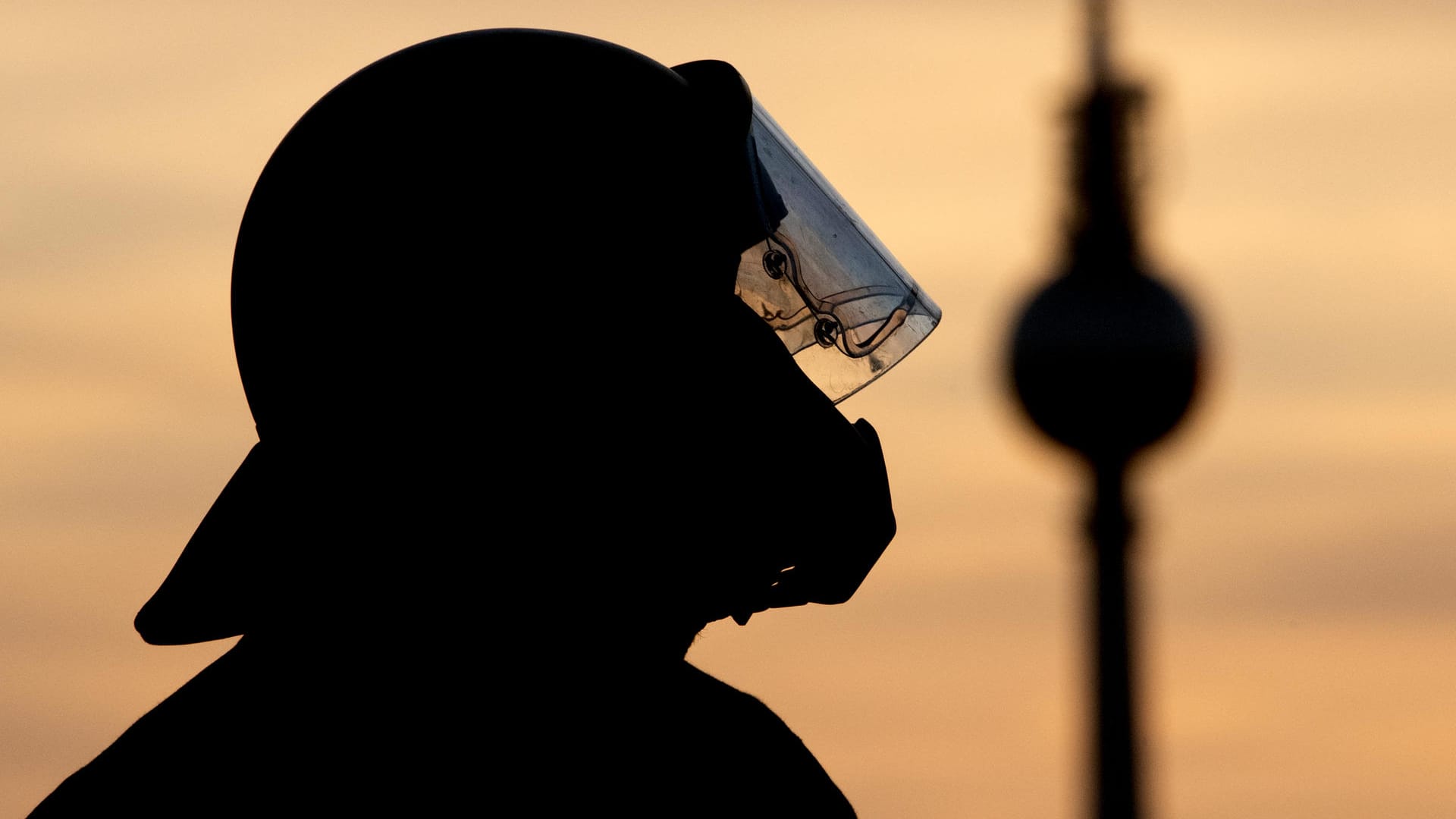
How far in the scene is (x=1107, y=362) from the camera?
5609 centimetres

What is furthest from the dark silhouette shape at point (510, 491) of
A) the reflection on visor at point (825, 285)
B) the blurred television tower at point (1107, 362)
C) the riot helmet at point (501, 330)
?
the blurred television tower at point (1107, 362)

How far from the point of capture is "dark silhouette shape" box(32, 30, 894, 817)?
2105mm

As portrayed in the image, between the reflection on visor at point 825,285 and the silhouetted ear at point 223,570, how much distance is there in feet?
2.13

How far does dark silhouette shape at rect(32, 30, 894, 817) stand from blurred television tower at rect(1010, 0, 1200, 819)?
54.8m

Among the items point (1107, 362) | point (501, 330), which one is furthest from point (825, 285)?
point (1107, 362)

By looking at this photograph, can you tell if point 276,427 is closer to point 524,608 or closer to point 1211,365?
point 524,608

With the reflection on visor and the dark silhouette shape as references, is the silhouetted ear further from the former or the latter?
the reflection on visor

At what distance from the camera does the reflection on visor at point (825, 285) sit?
258cm

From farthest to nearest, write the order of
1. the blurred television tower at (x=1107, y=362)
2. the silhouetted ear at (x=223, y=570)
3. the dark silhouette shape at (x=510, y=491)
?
the blurred television tower at (x=1107, y=362) → the silhouetted ear at (x=223, y=570) → the dark silhouette shape at (x=510, y=491)

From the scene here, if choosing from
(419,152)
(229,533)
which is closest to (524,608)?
(229,533)

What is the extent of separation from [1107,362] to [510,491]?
54898 millimetres

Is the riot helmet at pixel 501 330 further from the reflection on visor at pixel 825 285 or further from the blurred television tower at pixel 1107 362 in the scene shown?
the blurred television tower at pixel 1107 362

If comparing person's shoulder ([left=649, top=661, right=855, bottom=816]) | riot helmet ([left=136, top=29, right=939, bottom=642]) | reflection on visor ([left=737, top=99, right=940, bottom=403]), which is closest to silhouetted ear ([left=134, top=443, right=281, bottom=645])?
riot helmet ([left=136, top=29, right=939, bottom=642])

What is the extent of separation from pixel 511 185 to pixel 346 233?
19 centimetres
